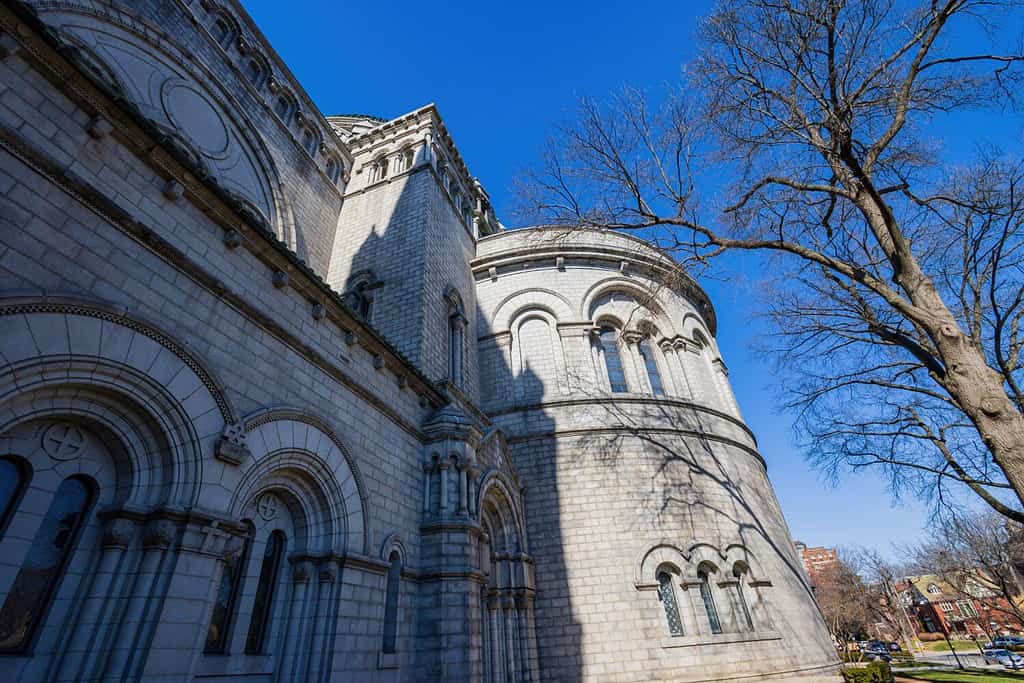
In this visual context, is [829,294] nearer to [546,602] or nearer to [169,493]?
[546,602]

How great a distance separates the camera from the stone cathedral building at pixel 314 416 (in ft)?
13.1

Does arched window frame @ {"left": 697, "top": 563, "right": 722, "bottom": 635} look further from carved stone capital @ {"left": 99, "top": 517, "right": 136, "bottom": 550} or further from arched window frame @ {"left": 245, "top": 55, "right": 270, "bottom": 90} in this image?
arched window frame @ {"left": 245, "top": 55, "right": 270, "bottom": 90}

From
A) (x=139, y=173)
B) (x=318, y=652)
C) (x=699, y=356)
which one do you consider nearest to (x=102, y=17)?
(x=139, y=173)

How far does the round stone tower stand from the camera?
10.5 m

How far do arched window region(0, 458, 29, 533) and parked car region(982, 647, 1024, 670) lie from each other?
43336mm

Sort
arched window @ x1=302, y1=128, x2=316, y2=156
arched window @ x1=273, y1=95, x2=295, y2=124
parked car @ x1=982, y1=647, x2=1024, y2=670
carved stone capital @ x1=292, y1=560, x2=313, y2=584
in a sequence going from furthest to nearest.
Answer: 1. parked car @ x1=982, y1=647, x2=1024, y2=670
2. arched window @ x1=302, y1=128, x2=316, y2=156
3. arched window @ x1=273, y1=95, x2=295, y2=124
4. carved stone capital @ x1=292, y1=560, x2=313, y2=584

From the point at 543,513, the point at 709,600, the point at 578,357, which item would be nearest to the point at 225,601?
the point at 543,513

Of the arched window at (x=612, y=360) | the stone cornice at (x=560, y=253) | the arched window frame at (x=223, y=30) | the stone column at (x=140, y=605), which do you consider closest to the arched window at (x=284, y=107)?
the arched window frame at (x=223, y=30)

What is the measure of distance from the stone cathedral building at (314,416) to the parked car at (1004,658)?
2830 cm

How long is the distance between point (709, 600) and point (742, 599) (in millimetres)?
918

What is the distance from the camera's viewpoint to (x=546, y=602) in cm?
1088

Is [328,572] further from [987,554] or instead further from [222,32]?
[987,554]

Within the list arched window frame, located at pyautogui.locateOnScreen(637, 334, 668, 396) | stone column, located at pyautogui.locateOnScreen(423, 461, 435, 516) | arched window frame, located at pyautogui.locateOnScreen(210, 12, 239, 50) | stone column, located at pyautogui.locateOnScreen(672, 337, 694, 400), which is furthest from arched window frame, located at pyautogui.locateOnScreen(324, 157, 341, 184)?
stone column, located at pyautogui.locateOnScreen(672, 337, 694, 400)

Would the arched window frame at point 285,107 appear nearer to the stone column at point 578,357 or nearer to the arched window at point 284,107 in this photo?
the arched window at point 284,107
